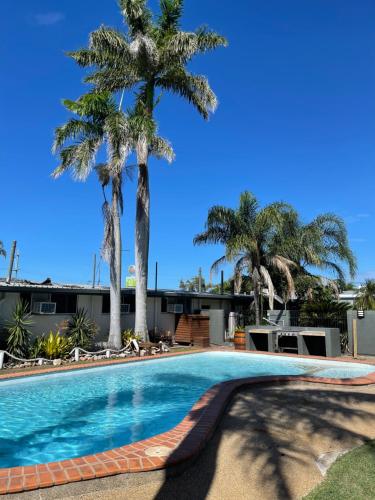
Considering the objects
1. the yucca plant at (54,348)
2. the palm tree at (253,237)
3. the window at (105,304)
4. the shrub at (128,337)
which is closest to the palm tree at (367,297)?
the palm tree at (253,237)

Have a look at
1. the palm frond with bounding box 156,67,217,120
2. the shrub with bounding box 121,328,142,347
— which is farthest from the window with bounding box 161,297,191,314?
the palm frond with bounding box 156,67,217,120

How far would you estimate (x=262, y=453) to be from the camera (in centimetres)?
462

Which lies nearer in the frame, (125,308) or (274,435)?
(274,435)

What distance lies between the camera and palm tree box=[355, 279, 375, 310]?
20453mm

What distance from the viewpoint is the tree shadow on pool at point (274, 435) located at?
12.9ft

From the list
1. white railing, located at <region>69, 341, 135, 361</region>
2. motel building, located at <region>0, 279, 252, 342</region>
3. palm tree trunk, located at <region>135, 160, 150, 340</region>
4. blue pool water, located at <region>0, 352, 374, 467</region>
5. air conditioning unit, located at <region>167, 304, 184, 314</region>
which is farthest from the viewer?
air conditioning unit, located at <region>167, 304, 184, 314</region>

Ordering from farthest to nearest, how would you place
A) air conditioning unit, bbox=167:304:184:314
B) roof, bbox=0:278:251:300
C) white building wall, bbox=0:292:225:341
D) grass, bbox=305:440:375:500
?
air conditioning unit, bbox=167:304:184:314 < white building wall, bbox=0:292:225:341 < roof, bbox=0:278:251:300 < grass, bbox=305:440:375:500

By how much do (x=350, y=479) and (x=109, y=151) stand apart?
14.3 metres

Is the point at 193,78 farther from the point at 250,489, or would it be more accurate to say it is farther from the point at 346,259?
the point at 250,489

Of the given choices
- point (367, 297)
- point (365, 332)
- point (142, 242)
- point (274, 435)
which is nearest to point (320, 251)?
point (367, 297)

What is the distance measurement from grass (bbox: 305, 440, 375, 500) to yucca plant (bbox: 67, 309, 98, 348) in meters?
12.4

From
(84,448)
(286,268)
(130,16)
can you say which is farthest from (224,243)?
(84,448)

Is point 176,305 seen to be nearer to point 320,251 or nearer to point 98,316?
point 98,316

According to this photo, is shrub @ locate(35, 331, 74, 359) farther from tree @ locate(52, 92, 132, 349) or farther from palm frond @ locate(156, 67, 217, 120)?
palm frond @ locate(156, 67, 217, 120)
